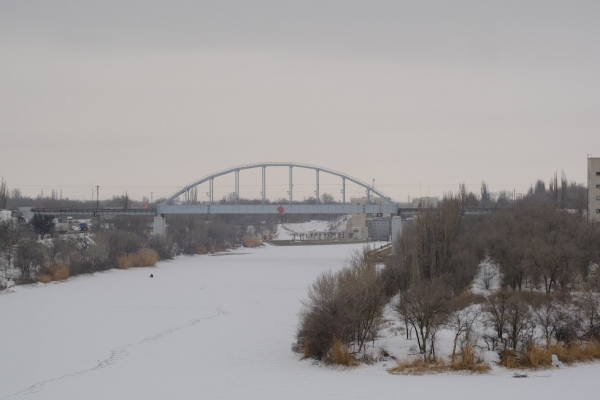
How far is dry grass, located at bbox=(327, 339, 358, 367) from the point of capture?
66.5 feet

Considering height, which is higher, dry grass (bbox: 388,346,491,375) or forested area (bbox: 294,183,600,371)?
forested area (bbox: 294,183,600,371)

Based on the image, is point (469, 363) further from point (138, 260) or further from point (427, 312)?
point (138, 260)

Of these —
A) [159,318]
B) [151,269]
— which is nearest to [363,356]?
[159,318]

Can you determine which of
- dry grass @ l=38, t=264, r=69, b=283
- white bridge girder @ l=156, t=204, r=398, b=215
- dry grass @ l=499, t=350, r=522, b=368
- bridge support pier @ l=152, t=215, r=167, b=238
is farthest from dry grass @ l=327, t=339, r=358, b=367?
bridge support pier @ l=152, t=215, r=167, b=238

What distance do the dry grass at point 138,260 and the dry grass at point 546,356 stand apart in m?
42.3

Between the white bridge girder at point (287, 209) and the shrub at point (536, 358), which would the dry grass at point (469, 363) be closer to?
the shrub at point (536, 358)

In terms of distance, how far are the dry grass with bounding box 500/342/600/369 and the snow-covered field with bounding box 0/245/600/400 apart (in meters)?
0.61

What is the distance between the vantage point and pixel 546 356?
20031 mm

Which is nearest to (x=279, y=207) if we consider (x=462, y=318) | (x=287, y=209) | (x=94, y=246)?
(x=287, y=209)

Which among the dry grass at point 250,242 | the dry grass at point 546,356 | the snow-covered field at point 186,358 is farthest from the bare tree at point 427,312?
the dry grass at point 250,242

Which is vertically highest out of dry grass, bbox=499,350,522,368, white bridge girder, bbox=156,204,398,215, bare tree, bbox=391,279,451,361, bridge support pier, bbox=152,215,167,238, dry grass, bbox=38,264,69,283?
white bridge girder, bbox=156,204,398,215

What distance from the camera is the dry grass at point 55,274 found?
44.7 meters

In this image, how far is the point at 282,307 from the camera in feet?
109

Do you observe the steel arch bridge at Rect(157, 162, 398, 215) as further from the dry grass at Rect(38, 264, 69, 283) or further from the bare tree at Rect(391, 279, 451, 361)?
the bare tree at Rect(391, 279, 451, 361)
